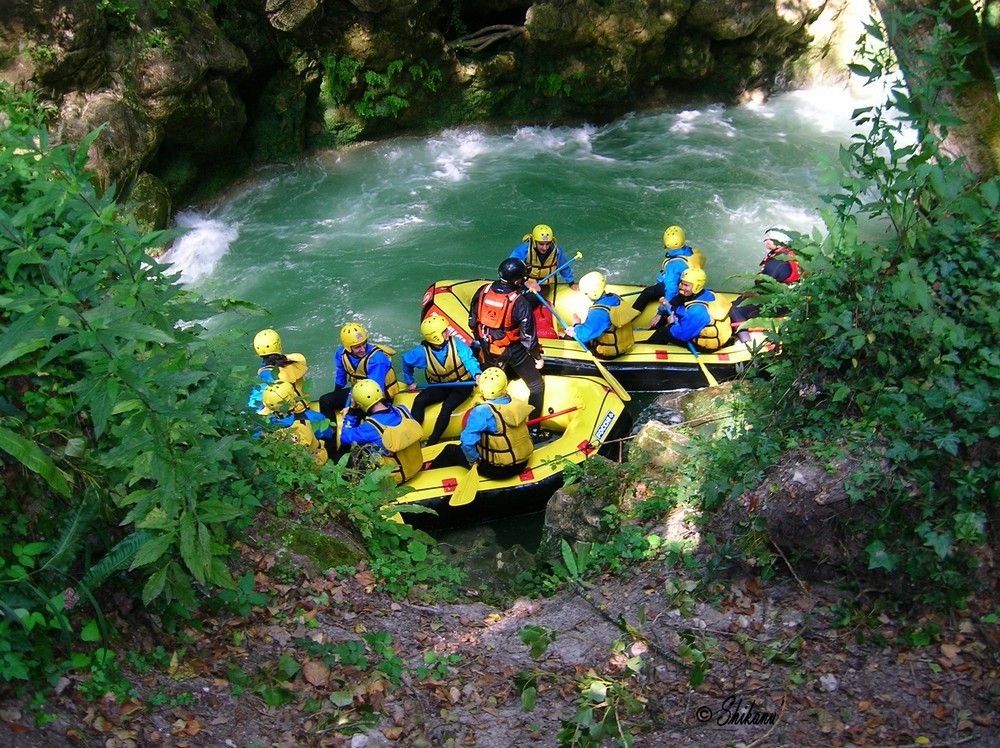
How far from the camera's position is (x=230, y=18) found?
1221 centimetres

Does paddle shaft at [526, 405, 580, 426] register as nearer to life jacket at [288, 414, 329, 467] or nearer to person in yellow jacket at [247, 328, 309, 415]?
life jacket at [288, 414, 329, 467]

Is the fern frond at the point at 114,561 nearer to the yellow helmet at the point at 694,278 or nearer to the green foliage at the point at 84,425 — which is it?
the green foliage at the point at 84,425

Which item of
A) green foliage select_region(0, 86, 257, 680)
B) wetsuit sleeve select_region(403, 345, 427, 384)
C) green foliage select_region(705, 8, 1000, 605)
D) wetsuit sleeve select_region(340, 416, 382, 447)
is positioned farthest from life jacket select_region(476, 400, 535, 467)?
green foliage select_region(0, 86, 257, 680)

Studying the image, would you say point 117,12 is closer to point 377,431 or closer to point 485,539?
point 377,431

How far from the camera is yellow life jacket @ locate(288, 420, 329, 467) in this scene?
242 inches

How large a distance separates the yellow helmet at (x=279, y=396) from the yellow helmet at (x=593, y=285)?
323 centimetres

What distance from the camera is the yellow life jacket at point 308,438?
6.14m

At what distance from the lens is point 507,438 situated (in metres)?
6.86

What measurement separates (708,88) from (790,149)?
2.47 meters

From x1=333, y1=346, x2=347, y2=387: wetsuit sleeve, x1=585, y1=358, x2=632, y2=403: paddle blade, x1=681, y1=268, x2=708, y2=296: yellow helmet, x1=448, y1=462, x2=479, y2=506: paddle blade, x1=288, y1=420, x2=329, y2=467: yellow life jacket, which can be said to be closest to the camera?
x1=288, y1=420, x2=329, y2=467: yellow life jacket

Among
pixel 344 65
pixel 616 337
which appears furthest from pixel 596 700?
pixel 344 65

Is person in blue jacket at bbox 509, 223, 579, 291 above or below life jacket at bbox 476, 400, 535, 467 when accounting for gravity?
above

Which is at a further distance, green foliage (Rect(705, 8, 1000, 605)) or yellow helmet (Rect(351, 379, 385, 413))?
yellow helmet (Rect(351, 379, 385, 413))

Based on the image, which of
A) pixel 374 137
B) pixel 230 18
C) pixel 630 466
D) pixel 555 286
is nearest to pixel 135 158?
pixel 230 18
